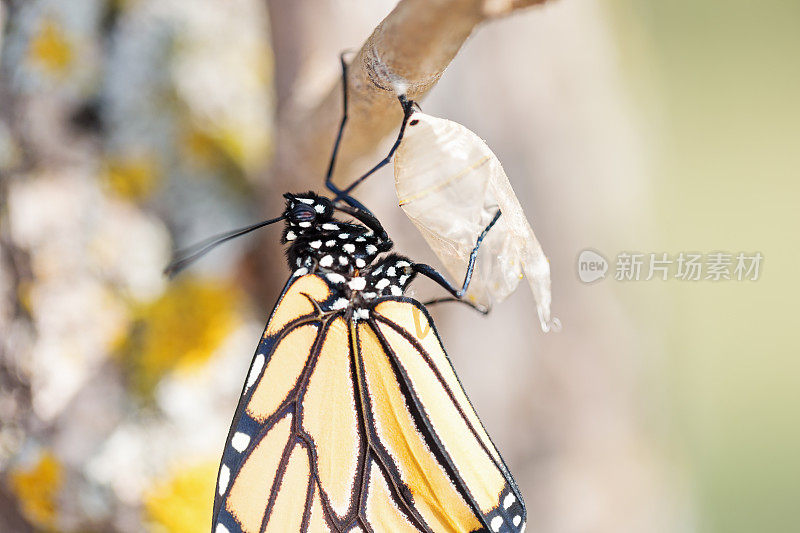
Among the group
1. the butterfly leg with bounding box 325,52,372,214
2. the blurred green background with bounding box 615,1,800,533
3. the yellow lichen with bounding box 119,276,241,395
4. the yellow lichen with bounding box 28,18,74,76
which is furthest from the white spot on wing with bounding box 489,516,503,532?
the blurred green background with bounding box 615,1,800,533

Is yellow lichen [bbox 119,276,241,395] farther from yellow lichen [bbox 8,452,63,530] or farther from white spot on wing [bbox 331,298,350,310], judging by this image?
white spot on wing [bbox 331,298,350,310]

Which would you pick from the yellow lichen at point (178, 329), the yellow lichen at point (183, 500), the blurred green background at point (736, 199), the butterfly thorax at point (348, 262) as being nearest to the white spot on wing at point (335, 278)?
the butterfly thorax at point (348, 262)

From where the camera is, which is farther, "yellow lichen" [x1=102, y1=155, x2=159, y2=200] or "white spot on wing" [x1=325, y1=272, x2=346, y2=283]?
"yellow lichen" [x1=102, y1=155, x2=159, y2=200]

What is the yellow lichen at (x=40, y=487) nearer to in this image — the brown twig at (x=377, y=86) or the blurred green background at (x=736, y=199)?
the brown twig at (x=377, y=86)

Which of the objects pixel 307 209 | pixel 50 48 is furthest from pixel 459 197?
pixel 50 48

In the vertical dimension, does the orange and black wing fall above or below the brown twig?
below

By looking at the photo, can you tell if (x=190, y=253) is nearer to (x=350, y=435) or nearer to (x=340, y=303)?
(x=340, y=303)
